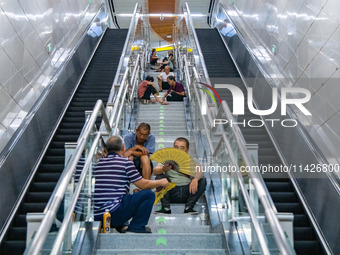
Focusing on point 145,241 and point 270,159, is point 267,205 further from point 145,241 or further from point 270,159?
point 270,159

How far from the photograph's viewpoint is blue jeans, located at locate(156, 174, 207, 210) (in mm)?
5289

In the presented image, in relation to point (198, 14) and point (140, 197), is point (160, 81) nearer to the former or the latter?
point (140, 197)

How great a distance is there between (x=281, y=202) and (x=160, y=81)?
22.8 ft

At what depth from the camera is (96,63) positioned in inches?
480

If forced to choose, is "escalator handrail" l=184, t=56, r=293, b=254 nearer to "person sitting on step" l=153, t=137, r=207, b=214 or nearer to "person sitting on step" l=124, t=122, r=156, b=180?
"person sitting on step" l=153, t=137, r=207, b=214

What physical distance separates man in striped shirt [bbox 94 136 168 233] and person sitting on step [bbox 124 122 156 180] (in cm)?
122

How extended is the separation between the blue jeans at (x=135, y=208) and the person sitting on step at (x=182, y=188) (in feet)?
3.33

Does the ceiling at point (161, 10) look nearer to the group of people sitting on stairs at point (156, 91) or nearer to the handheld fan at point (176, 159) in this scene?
the group of people sitting on stairs at point (156, 91)

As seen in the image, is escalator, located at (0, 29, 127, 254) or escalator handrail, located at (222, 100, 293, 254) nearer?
escalator handrail, located at (222, 100, 293, 254)

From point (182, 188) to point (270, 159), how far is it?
199cm

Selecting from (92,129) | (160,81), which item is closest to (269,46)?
(160,81)

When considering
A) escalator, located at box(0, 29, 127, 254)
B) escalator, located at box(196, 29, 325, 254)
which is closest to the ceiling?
escalator, located at box(0, 29, 127, 254)

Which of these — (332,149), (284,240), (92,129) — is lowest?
(284,240)

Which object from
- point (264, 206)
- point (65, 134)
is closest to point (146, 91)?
point (65, 134)
